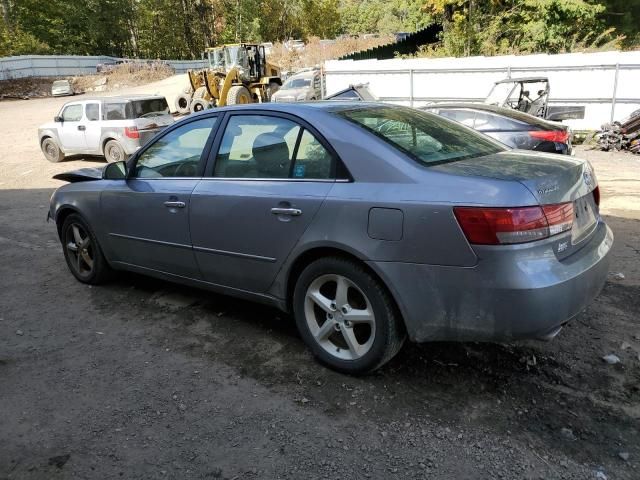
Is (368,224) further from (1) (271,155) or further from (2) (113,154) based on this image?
(2) (113,154)

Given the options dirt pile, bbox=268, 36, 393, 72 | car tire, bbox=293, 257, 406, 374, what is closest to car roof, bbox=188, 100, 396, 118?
car tire, bbox=293, 257, 406, 374

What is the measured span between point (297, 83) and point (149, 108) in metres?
8.62

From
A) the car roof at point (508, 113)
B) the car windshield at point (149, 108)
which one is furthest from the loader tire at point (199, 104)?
the car roof at point (508, 113)

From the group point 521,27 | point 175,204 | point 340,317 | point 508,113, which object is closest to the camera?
point 340,317

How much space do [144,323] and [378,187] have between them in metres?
2.35

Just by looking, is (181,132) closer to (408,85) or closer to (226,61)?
(408,85)

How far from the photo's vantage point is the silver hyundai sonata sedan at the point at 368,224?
8.57 ft

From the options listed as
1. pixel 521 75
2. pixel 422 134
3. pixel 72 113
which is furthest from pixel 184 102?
pixel 422 134

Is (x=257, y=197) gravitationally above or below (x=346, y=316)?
above

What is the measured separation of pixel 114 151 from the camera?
42.7 feet

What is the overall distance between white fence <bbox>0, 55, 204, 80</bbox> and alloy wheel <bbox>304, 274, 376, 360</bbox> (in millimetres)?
40858

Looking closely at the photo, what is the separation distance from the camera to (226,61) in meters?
22.4

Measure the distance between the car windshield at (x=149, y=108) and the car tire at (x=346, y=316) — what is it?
1103 cm

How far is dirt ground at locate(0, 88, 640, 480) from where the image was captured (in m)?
2.54
